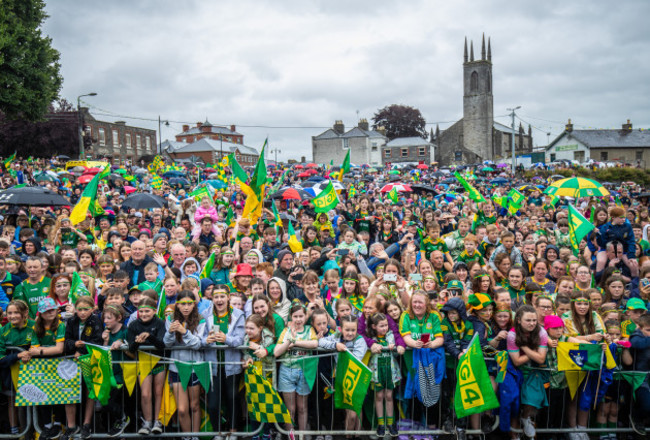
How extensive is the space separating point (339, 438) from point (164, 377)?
6.47 ft

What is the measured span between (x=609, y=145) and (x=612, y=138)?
1.63 m

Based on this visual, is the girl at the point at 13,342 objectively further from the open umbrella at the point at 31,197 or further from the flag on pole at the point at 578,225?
the flag on pole at the point at 578,225

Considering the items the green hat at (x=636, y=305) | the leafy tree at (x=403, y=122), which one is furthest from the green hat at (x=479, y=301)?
the leafy tree at (x=403, y=122)

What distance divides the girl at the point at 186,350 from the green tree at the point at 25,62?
60.4 ft

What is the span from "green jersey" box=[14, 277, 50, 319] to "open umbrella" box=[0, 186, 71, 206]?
11.1 ft

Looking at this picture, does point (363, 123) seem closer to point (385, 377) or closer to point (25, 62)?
point (25, 62)

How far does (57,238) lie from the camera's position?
879 centimetres

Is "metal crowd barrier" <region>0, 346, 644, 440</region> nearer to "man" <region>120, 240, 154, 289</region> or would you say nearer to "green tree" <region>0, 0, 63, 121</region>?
"man" <region>120, 240, 154, 289</region>

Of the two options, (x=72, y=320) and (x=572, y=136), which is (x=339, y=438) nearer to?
(x=72, y=320)

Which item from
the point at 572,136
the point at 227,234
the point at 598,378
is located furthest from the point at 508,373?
the point at 572,136

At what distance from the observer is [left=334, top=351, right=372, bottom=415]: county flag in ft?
15.7

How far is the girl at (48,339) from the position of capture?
5.04m

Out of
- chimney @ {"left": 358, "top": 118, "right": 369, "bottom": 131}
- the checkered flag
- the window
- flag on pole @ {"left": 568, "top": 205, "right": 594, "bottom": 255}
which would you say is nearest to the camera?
the checkered flag

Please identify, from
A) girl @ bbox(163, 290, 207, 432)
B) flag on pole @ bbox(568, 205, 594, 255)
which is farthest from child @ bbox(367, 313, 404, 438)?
flag on pole @ bbox(568, 205, 594, 255)
